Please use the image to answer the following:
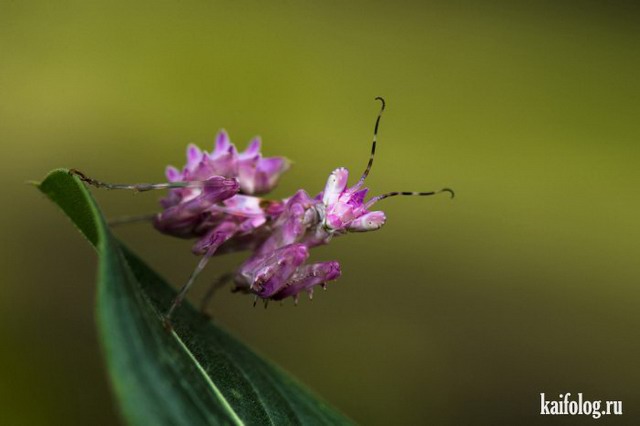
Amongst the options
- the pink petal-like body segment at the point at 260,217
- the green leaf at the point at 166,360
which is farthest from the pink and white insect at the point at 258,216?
the green leaf at the point at 166,360

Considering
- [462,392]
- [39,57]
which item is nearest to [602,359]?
[462,392]

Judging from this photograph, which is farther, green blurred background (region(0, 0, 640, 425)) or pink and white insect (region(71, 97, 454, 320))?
green blurred background (region(0, 0, 640, 425))

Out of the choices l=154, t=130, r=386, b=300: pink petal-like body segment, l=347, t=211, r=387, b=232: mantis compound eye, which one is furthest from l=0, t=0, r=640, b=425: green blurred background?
l=347, t=211, r=387, b=232: mantis compound eye

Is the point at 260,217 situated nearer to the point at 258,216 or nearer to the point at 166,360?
the point at 258,216

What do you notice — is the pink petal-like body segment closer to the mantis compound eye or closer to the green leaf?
the mantis compound eye

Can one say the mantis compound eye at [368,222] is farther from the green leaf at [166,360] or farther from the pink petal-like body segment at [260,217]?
the green leaf at [166,360]

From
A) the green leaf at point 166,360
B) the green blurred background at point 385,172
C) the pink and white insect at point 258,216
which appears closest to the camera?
the green leaf at point 166,360

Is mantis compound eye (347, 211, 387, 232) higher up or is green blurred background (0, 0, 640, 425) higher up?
green blurred background (0, 0, 640, 425)
